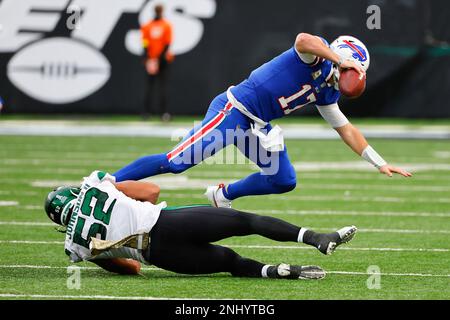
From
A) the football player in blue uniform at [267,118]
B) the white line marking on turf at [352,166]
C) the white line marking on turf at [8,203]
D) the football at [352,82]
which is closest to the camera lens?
the football at [352,82]

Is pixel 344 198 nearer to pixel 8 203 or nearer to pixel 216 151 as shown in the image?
pixel 8 203

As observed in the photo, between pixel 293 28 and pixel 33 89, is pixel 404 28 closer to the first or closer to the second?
pixel 293 28

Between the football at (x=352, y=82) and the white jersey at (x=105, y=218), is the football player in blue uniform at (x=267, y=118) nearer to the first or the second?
the football at (x=352, y=82)

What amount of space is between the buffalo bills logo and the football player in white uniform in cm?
127

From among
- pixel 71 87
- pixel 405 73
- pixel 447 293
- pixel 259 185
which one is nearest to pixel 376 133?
pixel 405 73

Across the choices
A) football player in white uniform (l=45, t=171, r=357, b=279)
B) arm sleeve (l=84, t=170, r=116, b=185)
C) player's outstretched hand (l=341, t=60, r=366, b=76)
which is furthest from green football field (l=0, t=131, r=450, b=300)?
player's outstretched hand (l=341, t=60, r=366, b=76)

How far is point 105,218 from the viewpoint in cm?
579

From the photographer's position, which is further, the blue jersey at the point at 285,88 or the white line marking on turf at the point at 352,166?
the white line marking on turf at the point at 352,166

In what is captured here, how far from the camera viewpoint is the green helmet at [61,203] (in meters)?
5.94

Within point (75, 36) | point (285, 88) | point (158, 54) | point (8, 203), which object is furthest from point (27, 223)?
point (75, 36)

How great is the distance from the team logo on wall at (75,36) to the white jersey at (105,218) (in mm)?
11835

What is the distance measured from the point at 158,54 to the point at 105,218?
11.6 meters

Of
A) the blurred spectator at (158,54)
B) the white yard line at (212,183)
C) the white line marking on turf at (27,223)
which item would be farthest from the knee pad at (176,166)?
the blurred spectator at (158,54)
